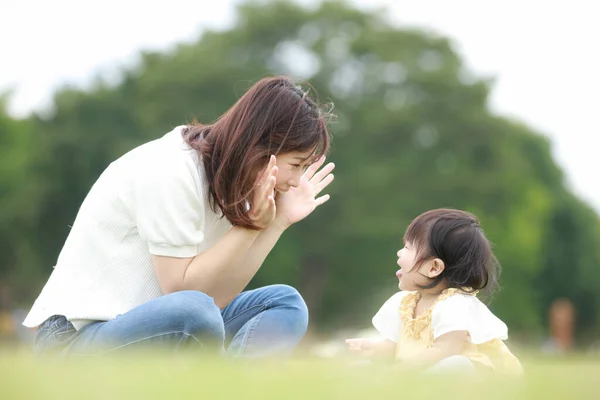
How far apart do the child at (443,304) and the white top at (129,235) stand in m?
1.15

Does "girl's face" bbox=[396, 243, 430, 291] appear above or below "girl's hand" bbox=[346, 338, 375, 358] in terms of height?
above

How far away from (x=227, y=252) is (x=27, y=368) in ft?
6.20

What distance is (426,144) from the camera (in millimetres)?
33188

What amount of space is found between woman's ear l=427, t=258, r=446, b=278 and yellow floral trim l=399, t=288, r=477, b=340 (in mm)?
99

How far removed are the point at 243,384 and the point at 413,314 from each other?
274 centimetres

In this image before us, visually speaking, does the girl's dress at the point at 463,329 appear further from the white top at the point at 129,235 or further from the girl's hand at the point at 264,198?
the white top at the point at 129,235

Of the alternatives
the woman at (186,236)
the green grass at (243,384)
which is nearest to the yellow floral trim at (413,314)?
the woman at (186,236)

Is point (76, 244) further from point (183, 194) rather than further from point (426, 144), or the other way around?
point (426, 144)

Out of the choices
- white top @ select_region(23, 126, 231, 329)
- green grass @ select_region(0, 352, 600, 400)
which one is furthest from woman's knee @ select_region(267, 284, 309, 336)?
green grass @ select_region(0, 352, 600, 400)

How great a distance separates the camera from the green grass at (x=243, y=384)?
Answer: 98.6 inches

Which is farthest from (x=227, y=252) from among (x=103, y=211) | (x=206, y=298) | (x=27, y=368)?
(x=27, y=368)

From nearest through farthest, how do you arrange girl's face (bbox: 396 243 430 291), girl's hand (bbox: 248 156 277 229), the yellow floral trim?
girl's hand (bbox: 248 156 277 229) → the yellow floral trim → girl's face (bbox: 396 243 430 291)

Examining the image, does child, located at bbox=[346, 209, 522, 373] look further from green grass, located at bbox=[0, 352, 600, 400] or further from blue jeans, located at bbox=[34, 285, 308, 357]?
green grass, located at bbox=[0, 352, 600, 400]

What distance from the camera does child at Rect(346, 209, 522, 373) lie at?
4.95 m
